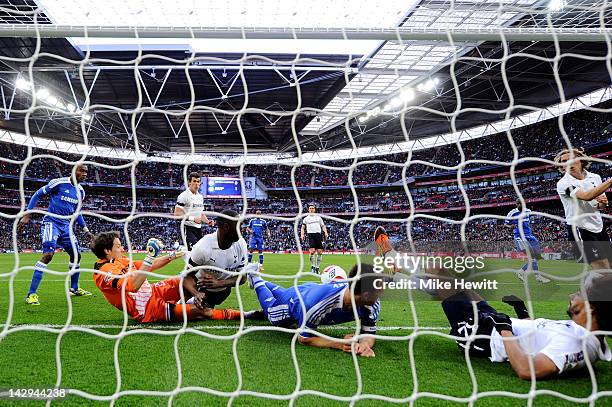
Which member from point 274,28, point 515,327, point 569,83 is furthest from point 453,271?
point 569,83

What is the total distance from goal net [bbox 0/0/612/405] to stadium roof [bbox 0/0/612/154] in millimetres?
106

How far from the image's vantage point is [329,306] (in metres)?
3.03

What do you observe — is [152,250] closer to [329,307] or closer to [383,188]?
[329,307]

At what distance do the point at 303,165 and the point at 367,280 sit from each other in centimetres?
277

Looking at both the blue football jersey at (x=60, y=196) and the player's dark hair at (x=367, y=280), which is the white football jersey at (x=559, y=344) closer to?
the player's dark hair at (x=367, y=280)

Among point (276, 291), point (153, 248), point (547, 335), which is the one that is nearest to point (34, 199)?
point (153, 248)

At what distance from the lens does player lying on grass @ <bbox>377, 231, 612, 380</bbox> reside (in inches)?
93.0

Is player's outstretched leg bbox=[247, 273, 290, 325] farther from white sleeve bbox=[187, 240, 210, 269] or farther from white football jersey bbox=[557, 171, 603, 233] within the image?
white football jersey bbox=[557, 171, 603, 233]

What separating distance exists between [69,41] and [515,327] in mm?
14103

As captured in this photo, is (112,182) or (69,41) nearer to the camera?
(69,41)

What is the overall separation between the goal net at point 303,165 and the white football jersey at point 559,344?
0.11m

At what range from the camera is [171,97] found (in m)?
19.0

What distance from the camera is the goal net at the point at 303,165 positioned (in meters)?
2.31

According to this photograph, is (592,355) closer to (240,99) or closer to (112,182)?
(240,99)
